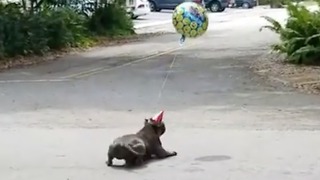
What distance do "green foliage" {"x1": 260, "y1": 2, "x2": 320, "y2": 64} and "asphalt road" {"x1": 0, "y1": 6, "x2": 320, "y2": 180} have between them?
1.13 metres

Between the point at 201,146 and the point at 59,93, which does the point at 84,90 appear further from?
the point at 201,146

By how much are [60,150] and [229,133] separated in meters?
2.12

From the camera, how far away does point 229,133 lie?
29.7ft

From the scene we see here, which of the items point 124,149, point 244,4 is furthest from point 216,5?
point 124,149

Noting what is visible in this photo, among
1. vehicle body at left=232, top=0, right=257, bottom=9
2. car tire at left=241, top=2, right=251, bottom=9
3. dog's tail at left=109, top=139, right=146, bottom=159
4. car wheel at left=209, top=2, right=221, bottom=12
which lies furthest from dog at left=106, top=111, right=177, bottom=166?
car tire at left=241, top=2, right=251, bottom=9

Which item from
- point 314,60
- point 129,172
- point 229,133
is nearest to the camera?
point 129,172

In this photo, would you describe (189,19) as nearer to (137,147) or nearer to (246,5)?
(137,147)

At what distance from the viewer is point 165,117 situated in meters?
10.5

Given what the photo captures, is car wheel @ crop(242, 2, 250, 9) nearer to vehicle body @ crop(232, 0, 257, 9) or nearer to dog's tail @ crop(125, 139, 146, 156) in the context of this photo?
vehicle body @ crop(232, 0, 257, 9)

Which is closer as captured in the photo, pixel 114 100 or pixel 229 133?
pixel 229 133

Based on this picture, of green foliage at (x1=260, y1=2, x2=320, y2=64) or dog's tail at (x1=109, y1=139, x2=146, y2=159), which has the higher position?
dog's tail at (x1=109, y1=139, x2=146, y2=159)

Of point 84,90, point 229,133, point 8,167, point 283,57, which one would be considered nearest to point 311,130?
point 229,133

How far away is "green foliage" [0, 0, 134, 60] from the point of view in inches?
752

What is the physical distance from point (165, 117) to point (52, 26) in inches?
444
